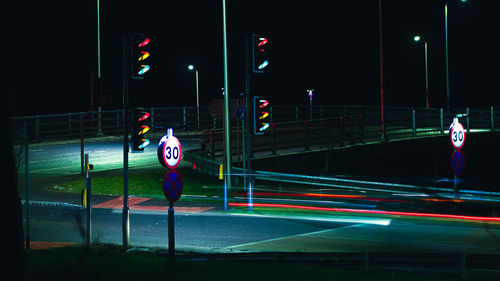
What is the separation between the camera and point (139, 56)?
1331 cm

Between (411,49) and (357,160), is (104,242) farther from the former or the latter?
(411,49)

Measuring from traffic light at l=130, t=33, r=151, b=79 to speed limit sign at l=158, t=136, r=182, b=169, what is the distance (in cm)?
139

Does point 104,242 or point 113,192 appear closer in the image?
point 104,242

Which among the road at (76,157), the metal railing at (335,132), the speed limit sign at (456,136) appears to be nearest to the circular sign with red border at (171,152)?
the speed limit sign at (456,136)

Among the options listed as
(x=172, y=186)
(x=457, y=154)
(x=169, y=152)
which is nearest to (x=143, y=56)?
(x=169, y=152)

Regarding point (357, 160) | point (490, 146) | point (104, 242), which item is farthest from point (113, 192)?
point (490, 146)

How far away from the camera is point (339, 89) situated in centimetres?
8438

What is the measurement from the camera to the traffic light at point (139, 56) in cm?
1325

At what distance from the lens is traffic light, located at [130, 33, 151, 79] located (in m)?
13.2

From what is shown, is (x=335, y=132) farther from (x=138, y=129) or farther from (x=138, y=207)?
(x=138, y=129)

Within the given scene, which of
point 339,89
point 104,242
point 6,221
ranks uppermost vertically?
point 339,89

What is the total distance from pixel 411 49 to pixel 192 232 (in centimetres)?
7441

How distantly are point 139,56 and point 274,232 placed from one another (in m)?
5.07

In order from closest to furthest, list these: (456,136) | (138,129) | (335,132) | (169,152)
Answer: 1. (138,129)
2. (169,152)
3. (456,136)
4. (335,132)
